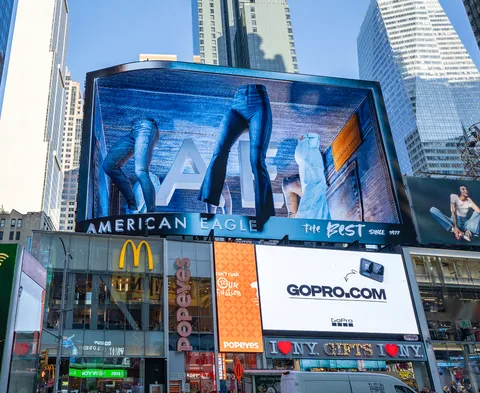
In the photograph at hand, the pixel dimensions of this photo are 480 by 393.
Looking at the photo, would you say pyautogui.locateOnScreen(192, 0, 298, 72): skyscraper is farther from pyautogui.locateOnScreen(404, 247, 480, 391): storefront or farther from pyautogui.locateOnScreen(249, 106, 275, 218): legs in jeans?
pyautogui.locateOnScreen(404, 247, 480, 391): storefront

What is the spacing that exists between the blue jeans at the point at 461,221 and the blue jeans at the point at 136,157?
25656 mm

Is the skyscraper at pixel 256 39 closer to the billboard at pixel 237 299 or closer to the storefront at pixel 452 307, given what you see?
the storefront at pixel 452 307

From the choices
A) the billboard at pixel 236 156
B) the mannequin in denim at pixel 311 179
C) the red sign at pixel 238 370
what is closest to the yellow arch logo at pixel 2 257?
the red sign at pixel 238 370

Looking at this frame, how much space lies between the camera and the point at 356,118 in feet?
172

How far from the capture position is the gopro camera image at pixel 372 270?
144ft

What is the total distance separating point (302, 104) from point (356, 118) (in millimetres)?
5657

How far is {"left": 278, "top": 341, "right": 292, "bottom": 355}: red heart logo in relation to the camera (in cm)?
3834

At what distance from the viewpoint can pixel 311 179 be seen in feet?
163

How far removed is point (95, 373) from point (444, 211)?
33.6 meters

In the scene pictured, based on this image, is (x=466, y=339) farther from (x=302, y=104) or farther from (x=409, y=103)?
(x=409, y=103)

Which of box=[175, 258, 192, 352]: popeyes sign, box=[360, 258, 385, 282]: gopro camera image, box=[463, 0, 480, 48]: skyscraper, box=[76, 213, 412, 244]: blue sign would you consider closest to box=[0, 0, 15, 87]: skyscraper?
box=[76, 213, 412, 244]: blue sign

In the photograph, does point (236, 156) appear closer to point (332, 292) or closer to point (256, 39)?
point (332, 292)

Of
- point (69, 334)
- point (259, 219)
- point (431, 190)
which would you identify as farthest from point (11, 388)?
point (431, 190)

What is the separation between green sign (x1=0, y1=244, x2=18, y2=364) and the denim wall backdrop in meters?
30.2
